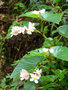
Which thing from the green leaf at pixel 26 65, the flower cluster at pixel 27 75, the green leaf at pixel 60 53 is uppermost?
the green leaf at pixel 60 53

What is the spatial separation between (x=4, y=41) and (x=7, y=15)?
549 mm

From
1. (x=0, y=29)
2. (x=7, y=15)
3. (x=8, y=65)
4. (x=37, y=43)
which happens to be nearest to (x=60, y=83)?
(x=37, y=43)

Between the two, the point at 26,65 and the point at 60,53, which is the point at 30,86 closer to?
the point at 26,65

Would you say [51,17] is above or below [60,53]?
above

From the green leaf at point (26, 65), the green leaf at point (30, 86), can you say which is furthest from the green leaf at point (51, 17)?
the green leaf at point (30, 86)

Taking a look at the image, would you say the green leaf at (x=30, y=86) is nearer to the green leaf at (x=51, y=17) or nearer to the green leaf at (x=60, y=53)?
the green leaf at (x=60, y=53)

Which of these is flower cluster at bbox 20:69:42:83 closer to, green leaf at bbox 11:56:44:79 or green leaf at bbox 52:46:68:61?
green leaf at bbox 11:56:44:79

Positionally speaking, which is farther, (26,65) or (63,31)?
(63,31)

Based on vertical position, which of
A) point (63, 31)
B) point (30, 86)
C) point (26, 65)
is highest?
point (63, 31)

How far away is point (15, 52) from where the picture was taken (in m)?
1.85

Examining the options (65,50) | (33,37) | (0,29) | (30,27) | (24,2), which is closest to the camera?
(65,50)

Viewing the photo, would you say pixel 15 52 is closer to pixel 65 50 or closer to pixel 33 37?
pixel 33 37

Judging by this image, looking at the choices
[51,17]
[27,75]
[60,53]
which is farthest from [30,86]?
[51,17]

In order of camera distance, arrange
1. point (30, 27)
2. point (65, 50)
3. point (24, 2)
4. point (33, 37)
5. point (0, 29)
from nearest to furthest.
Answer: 1. point (65, 50)
2. point (30, 27)
3. point (33, 37)
4. point (0, 29)
5. point (24, 2)
